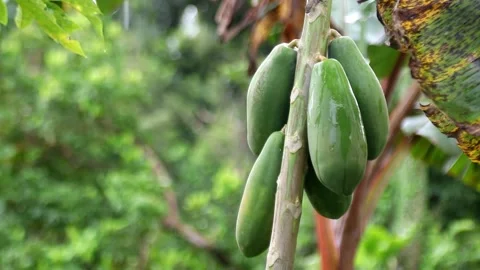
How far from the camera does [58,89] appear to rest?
12.8 ft

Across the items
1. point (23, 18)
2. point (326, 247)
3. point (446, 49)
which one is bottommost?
point (326, 247)

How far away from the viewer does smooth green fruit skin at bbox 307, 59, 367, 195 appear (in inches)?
28.8

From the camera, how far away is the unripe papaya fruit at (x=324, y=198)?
33.1 inches

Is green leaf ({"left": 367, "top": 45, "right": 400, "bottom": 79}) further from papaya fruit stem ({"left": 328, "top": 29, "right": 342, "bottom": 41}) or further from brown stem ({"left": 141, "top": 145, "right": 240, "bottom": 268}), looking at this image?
brown stem ({"left": 141, "top": 145, "right": 240, "bottom": 268})

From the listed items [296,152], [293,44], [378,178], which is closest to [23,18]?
[293,44]

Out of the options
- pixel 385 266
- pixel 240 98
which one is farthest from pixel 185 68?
pixel 385 266

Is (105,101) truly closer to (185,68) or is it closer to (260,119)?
(260,119)

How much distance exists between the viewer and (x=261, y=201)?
81cm

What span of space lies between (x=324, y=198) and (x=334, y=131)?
0.47 ft

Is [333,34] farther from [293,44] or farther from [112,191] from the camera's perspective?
[112,191]

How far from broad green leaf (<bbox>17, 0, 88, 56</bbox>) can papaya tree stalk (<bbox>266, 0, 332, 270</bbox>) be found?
51cm

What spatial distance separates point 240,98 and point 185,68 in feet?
3.32

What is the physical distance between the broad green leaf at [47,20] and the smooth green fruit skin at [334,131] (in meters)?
0.54

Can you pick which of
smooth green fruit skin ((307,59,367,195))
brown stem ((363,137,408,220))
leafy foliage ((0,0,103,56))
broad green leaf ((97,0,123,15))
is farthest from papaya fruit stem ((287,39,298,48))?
brown stem ((363,137,408,220))
